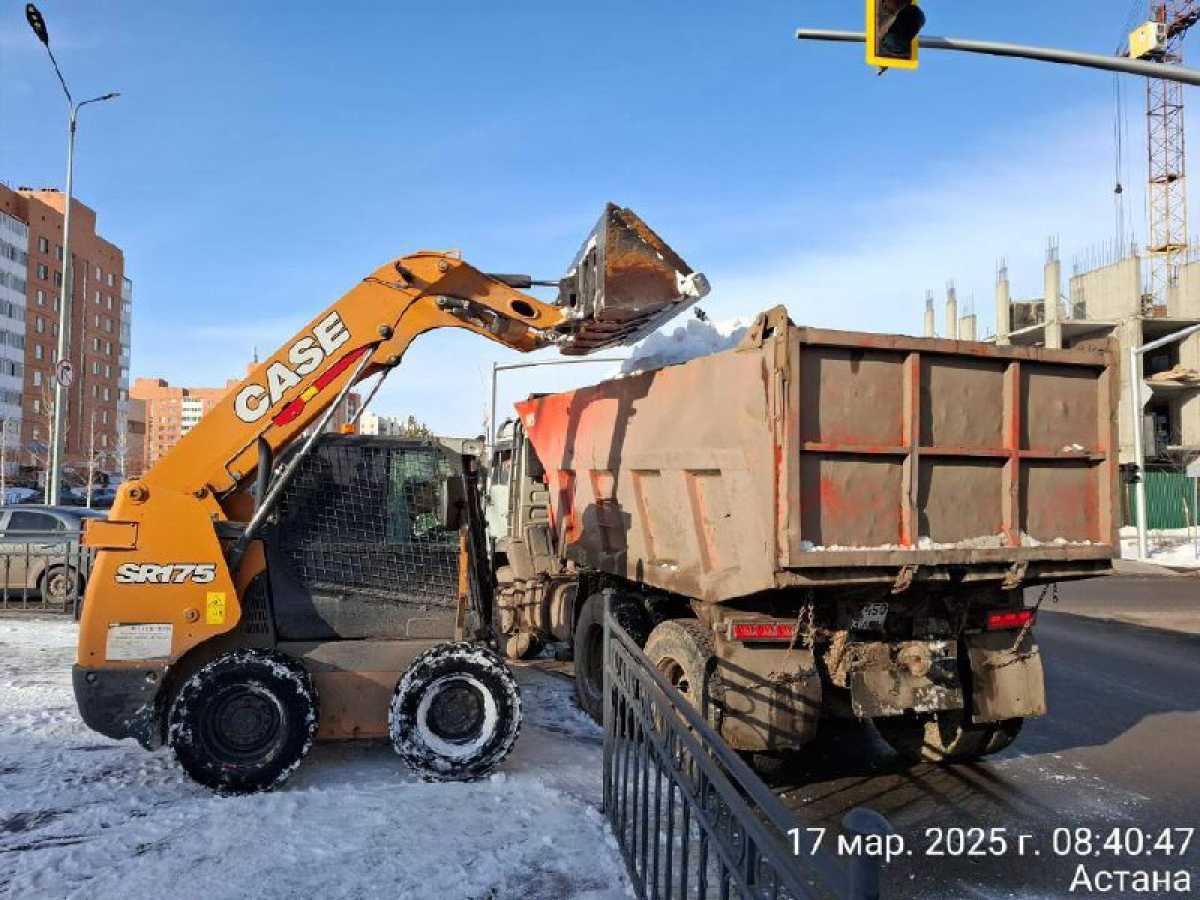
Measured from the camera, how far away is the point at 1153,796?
569 centimetres

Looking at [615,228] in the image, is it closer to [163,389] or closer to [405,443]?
[405,443]

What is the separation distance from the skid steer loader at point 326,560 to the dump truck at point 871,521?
841mm

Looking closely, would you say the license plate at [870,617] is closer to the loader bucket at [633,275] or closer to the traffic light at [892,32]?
the loader bucket at [633,275]

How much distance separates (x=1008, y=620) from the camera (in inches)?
228

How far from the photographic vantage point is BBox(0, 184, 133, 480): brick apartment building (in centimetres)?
6944

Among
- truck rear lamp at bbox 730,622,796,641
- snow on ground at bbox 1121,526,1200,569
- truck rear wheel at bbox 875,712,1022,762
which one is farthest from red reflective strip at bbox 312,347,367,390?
snow on ground at bbox 1121,526,1200,569

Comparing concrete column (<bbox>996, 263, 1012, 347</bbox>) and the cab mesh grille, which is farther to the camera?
concrete column (<bbox>996, 263, 1012, 347</bbox>)

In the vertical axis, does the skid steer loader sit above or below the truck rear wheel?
above

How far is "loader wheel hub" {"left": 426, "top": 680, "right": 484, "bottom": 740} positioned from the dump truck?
1.24m

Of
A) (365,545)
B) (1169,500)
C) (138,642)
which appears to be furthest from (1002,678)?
(1169,500)

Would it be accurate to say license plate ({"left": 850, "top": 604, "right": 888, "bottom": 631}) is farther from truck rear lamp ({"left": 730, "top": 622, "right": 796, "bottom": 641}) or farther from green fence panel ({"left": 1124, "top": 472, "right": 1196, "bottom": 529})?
green fence panel ({"left": 1124, "top": 472, "right": 1196, "bottom": 529})

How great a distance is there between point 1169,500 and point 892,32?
33919 millimetres

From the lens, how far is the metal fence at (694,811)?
2115 millimetres

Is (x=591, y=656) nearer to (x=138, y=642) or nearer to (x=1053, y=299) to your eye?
(x=138, y=642)
